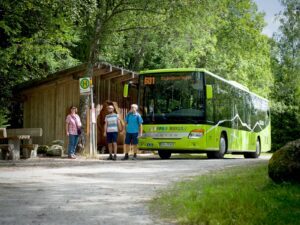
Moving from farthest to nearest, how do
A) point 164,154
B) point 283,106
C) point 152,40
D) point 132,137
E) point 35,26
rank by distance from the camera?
1. point 283,106
2. point 152,40
3. point 164,154
4. point 35,26
5. point 132,137

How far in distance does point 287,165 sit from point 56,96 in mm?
16373

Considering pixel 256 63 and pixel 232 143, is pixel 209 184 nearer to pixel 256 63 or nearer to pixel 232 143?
pixel 232 143

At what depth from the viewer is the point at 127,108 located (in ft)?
84.0

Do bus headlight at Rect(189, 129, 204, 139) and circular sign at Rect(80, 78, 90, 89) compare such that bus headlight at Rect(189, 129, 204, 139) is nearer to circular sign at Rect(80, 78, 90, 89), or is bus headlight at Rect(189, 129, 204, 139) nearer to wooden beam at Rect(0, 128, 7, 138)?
circular sign at Rect(80, 78, 90, 89)

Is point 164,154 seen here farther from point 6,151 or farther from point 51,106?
point 6,151

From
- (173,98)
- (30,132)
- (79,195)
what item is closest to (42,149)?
(30,132)

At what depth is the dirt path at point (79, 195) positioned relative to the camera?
600 cm

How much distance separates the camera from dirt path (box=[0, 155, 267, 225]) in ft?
19.7

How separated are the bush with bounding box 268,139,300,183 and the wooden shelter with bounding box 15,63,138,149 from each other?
14393 millimetres

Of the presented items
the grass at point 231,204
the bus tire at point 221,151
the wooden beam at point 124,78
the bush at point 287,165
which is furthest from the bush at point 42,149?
the bush at point 287,165

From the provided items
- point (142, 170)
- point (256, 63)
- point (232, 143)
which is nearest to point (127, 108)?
point (232, 143)

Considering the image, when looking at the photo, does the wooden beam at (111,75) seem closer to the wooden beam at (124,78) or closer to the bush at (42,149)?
the wooden beam at (124,78)

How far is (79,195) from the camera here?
7.80 m

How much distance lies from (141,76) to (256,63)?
2213 cm
